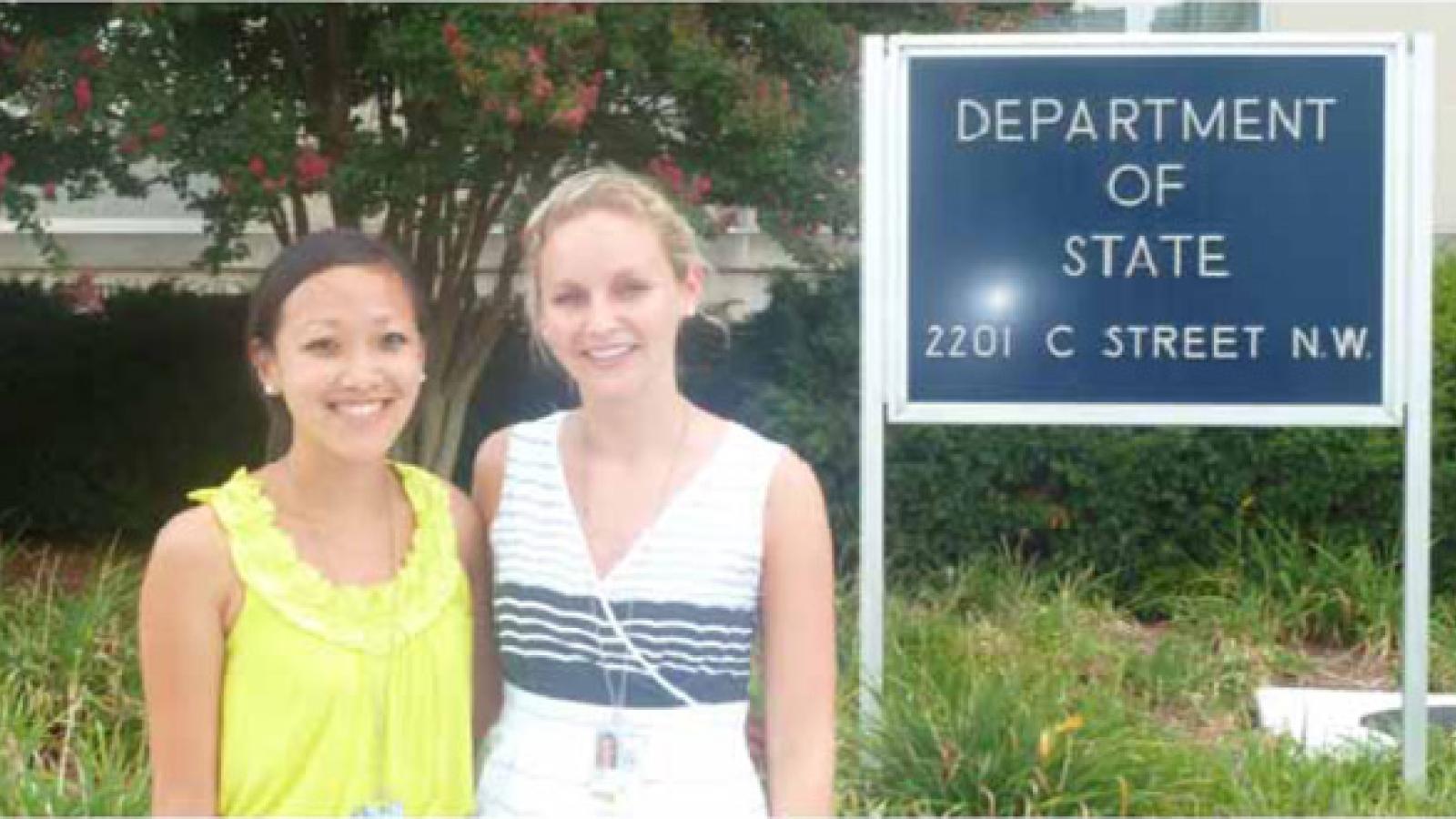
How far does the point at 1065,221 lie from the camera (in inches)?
208

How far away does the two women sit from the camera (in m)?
2.29

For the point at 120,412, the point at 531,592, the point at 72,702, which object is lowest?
the point at 72,702

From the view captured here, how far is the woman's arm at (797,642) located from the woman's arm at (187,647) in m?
0.58

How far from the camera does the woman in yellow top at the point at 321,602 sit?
2287 mm

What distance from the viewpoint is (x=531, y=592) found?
7.84 feet

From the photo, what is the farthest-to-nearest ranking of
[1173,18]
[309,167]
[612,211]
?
[1173,18]
[309,167]
[612,211]

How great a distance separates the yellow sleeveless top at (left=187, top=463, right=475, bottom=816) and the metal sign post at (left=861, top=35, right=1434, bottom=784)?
2.97 meters

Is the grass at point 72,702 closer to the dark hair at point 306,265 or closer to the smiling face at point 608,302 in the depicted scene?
the dark hair at point 306,265

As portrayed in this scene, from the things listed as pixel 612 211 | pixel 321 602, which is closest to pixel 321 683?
pixel 321 602

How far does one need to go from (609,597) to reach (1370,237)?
3418mm

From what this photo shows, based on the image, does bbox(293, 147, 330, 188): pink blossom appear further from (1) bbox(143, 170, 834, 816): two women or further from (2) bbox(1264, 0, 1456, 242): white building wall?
(2) bbox(1264, 0, 1456, 242): white building wall

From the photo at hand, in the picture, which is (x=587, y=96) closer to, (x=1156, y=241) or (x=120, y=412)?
(x=1156, y=241)

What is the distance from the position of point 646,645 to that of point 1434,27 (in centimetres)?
922

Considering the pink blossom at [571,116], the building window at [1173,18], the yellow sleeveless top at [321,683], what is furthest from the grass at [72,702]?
the building window at [1173,18]
